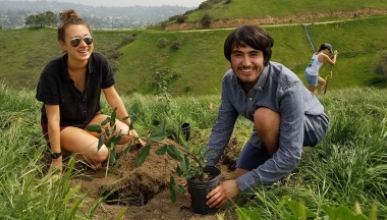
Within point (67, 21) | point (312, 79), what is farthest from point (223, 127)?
point (312, 79)

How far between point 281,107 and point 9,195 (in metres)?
1.62

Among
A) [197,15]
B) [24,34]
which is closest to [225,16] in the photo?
[197,15]

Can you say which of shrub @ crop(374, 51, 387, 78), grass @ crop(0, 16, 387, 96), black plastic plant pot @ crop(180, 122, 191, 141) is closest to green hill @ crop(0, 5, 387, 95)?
grass @ crop(0, 16, 387, 96)

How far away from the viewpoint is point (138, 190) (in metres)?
2.95

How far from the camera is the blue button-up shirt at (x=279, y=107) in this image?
2.19 m

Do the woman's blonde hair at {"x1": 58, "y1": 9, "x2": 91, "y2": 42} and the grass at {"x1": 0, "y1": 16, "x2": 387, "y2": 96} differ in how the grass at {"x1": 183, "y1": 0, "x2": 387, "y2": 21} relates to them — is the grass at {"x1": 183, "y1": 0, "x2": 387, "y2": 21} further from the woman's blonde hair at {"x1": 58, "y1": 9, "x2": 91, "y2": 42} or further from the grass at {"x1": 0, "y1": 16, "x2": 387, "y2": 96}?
the woman's blonde hair at {"x1": 58, "y1": 9, "x2": 91, "y2": 42}

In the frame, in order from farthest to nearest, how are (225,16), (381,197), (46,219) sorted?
1. (225,16)
2. (381,197)
3. (46,219)

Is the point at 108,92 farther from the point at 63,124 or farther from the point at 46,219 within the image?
the point at 46,219

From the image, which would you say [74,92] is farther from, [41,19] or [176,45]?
[41,19]

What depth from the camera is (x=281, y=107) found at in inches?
88.3

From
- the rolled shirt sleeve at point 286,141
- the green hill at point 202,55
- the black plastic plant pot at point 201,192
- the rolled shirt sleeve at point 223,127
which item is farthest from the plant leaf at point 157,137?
the green hill at point 202,55

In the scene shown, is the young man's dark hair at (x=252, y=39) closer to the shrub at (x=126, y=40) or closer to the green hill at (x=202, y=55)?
the green hill at (x=202, y=55)

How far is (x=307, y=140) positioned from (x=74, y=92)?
6.53 feet

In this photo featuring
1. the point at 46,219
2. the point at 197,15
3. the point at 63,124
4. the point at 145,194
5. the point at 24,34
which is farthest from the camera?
the point at 24,34
